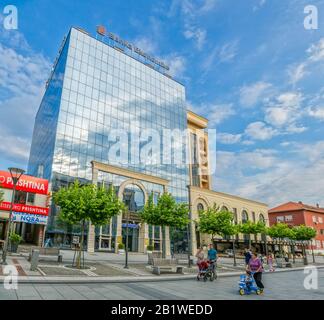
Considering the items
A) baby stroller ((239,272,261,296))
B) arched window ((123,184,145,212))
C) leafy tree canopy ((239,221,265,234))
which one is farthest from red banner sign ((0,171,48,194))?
baby stroller ((239,272,261,296))

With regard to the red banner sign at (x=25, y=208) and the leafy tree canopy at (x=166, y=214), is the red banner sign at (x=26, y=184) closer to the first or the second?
the red banner sign at (x=25, y=208)

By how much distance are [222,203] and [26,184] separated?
36.1 metres

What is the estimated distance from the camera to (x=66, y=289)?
10.2 m

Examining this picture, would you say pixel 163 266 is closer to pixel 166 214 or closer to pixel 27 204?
pixel 166 214

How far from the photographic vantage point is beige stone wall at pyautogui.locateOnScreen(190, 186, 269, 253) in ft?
165

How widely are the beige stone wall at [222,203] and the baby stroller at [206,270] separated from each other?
1280 inches

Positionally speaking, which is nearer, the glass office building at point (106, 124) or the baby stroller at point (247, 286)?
the baby stroller at point (247, 286)

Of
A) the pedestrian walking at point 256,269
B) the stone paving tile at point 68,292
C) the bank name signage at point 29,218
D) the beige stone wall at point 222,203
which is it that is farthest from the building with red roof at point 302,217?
the stone paving tile at point 68,292

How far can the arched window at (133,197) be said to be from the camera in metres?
42.1

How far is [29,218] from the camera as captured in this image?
32.6 m

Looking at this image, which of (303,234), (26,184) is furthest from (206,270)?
(303,234)
